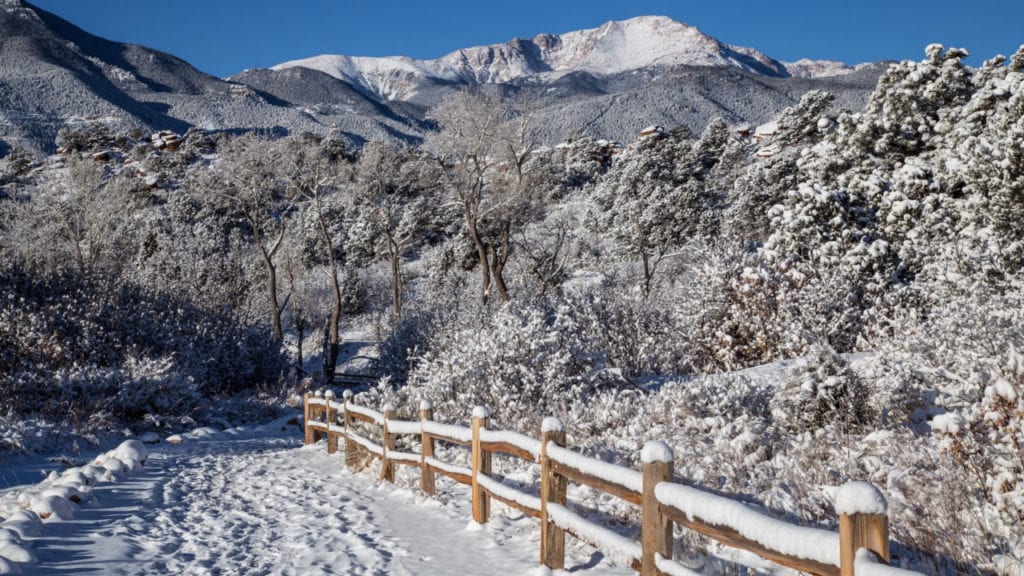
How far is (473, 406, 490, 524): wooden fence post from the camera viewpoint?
6.23 metres

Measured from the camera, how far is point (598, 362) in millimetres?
11961

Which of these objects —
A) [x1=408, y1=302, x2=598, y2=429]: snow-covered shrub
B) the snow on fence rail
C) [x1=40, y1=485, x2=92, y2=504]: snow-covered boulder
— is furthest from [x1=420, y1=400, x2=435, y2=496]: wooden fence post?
[x1=40, y1=485, x2=92, y2=504]: snow-covered boulder

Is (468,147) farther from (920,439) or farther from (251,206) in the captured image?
(920,439)

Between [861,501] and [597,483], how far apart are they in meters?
2.12

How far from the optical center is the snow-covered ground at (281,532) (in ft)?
17.1

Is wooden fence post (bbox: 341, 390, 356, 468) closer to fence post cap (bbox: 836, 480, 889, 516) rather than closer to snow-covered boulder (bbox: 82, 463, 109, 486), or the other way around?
snow-covered boulder (bbox: 82, 463, 109, 486)

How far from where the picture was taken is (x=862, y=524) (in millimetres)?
2352

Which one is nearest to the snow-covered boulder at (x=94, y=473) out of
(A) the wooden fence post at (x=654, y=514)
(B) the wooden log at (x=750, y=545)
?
(A) the wooden fence post at (x=654, y=514)

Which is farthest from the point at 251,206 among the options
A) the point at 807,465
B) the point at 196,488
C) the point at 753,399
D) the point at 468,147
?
the point at 807,465

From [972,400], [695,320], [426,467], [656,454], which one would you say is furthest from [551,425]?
[695,320]

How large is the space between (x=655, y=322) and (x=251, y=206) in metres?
17.2

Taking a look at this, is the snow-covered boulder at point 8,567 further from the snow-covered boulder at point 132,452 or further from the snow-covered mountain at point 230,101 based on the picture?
the snow-covered mountain at point 230,101

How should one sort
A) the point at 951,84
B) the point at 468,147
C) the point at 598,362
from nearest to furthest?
the point at 598,362, the point at 951,84, the point at 468,147

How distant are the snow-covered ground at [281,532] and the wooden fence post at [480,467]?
0.39 ft
